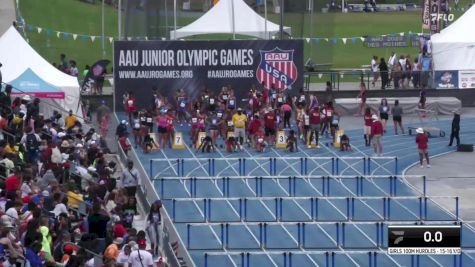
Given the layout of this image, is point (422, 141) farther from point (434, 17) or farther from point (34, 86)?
point (434, 17)

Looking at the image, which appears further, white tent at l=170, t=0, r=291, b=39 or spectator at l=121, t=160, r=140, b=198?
white tent at l=170, t=0, r=291, b=39

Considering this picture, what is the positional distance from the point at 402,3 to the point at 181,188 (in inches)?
2597

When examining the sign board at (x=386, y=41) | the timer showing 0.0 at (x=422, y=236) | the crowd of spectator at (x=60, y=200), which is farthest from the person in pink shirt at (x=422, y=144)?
the sign board at (x=386, y=41)

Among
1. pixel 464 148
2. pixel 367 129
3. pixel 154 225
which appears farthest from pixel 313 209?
pixel 464 148

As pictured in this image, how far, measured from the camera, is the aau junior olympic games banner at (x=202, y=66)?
4984 centimetres

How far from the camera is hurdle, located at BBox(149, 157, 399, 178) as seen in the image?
131 feet

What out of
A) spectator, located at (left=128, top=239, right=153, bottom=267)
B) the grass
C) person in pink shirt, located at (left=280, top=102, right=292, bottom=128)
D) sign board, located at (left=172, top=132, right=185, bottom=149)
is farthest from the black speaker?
spectator, located at (left=128, top=239, right=153, bottom=267)

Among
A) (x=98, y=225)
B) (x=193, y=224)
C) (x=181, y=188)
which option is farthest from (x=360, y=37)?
(x=98, y=225)

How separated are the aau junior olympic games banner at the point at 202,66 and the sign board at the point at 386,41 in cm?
2466

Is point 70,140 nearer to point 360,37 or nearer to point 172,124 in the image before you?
point 172,124

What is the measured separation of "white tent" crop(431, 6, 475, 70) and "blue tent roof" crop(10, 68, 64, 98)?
16815 mm

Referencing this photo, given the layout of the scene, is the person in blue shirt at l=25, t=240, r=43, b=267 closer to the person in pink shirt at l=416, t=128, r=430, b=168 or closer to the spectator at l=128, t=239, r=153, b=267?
the spectator at l=128, t=239, r=153, b=267

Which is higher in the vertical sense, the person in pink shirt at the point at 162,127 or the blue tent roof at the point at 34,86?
the blue tent roof at the point at 34,86

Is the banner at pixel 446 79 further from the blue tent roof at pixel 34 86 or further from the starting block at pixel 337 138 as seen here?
the blue tent roof at pixel 34 86
